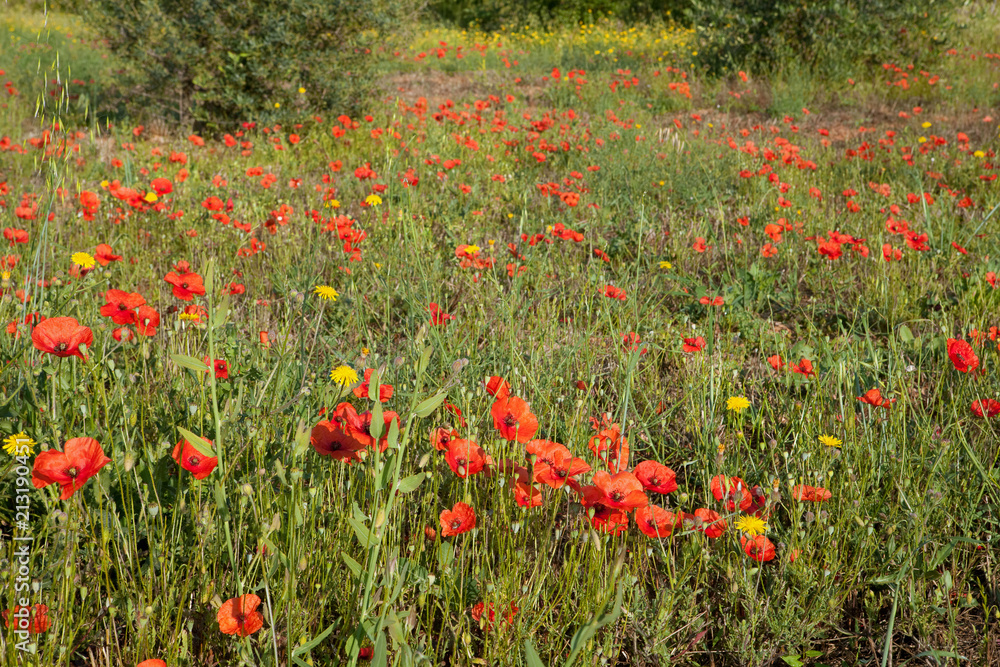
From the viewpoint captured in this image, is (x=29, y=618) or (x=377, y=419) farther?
(x=29, y=618)

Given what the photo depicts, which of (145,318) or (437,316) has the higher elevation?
(145,318)

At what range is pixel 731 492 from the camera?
154 cm

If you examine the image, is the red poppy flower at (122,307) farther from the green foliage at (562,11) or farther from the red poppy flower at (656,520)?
the green foliage at (562,11)

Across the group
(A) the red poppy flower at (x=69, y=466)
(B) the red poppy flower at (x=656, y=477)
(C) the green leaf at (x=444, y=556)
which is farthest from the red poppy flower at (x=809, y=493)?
(A) the red poppy flower at (x=69, y=466)

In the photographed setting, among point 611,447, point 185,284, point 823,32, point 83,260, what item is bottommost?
point 611,447

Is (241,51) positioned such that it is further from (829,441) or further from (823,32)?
(823,32)

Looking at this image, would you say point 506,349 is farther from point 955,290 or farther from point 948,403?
point 955,290

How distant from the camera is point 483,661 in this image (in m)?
1.24

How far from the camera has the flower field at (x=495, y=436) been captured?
48.3 inches

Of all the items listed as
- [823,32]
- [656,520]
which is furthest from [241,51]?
[823,32]

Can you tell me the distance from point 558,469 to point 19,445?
1059mm

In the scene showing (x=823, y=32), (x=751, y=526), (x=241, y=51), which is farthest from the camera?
(x=823, y=32)

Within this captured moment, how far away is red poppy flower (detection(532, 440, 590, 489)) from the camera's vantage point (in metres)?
1.28

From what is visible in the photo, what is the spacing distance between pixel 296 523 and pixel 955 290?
2967 mm
